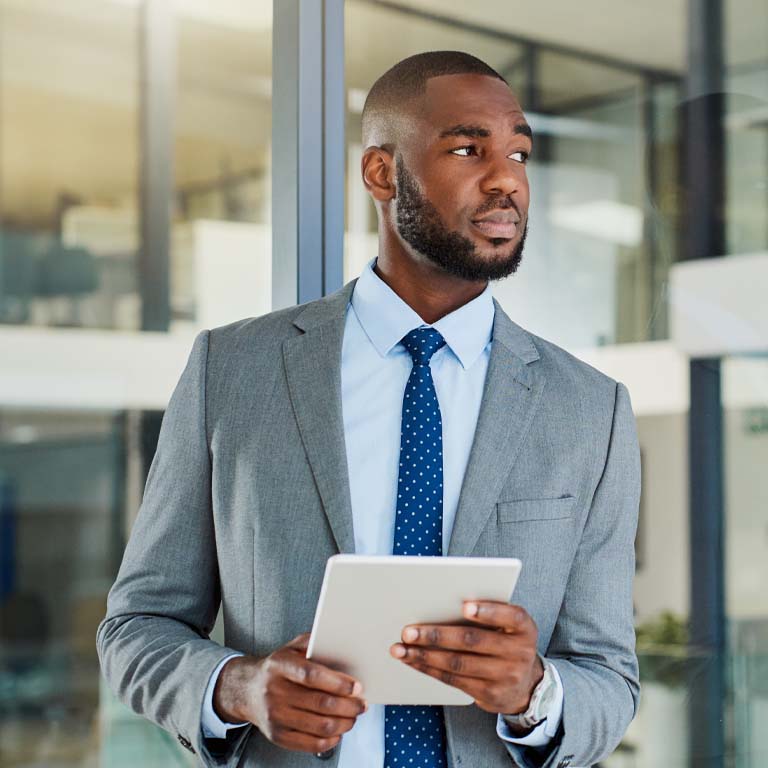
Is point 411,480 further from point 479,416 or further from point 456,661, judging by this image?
point 456,661

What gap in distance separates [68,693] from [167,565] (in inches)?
201

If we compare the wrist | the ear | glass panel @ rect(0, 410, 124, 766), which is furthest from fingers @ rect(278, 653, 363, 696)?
glass panel @ rect(0, 410, 124, 766)

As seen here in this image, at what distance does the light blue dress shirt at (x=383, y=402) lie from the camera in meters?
1.61

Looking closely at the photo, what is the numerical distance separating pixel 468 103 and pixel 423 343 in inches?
14.5

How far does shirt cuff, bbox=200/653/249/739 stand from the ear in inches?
29.1

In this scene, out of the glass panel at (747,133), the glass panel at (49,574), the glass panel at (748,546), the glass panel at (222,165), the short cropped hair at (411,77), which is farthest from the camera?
the glass panel at (49,574)

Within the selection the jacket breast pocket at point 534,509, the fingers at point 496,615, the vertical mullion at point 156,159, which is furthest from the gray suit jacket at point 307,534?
the vertical mullion at point 156,159

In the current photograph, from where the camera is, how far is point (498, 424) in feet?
5.48

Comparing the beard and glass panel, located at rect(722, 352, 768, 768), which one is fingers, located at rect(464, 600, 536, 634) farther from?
glass panel, located at rect(722, 352, 768, 768)

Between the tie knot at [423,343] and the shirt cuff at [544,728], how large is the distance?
0.47 metres

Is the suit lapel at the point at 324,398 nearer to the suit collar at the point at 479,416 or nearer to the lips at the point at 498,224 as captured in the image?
the suit collar at the point at 479,416

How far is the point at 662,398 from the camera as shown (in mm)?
2596

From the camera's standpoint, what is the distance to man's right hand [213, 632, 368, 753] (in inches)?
53.2

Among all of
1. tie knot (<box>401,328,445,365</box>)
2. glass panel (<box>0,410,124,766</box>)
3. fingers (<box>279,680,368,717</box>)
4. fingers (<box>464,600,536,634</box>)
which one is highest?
tie knot (<box>401,328,445,365</box>)
